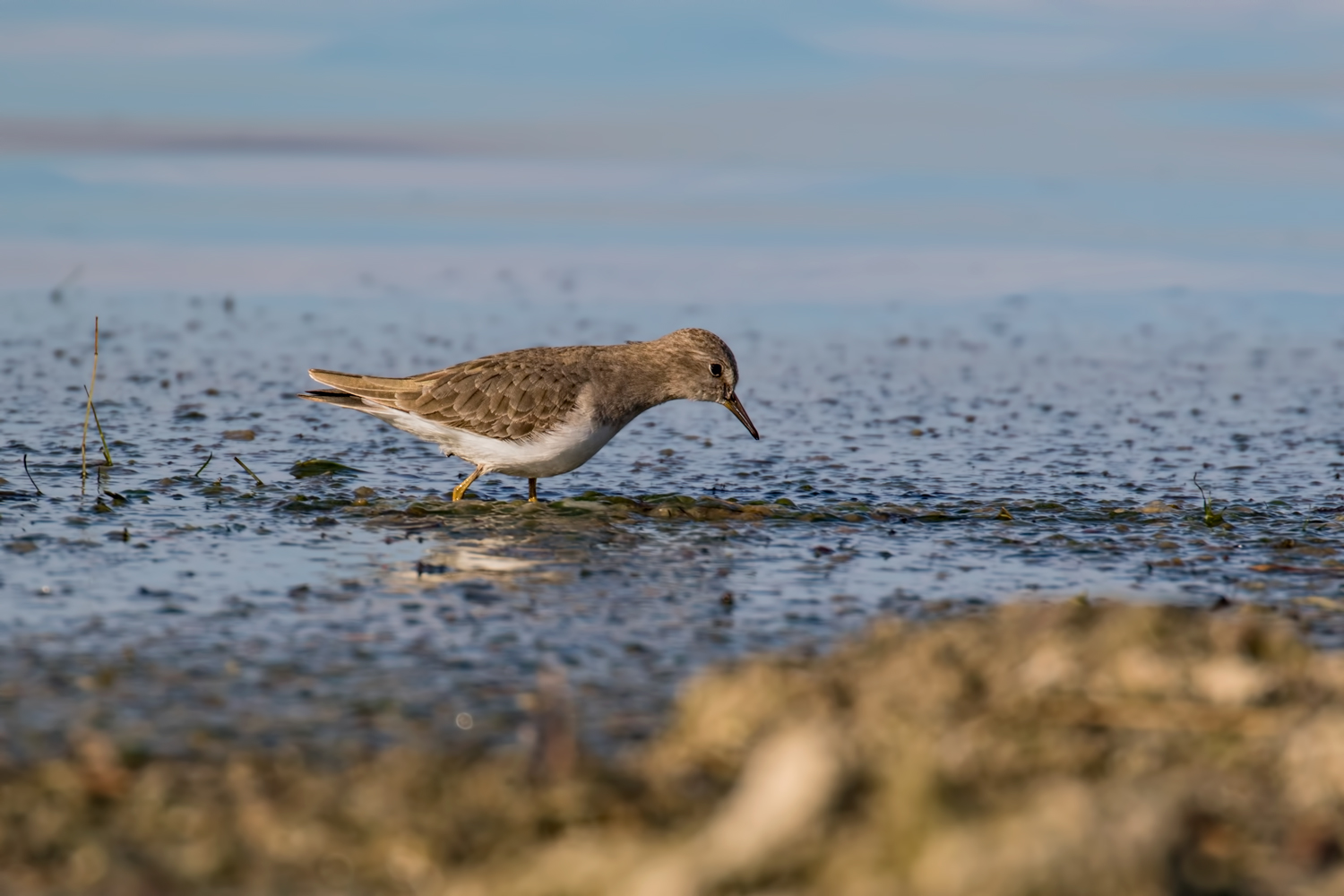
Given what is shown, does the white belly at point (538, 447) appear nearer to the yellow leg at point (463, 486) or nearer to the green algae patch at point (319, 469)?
the yellow leg at point (463, 486)

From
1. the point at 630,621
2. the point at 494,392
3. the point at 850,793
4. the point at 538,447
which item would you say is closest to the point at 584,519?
the point at 538,447

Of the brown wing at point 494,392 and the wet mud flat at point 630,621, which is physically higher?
the brown wing at point 494,392

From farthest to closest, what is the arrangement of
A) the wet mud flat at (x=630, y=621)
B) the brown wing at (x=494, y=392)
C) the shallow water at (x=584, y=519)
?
Result: the brown wing at (x=494, y=392), the shallow water at (x=584, y=519), the wet mud flat at (x=630, y=621)

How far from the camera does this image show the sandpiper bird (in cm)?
1139

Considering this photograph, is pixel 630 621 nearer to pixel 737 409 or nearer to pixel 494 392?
pixel 494 392

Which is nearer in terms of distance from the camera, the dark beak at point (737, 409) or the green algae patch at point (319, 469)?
the green algae patch at point (319, 469)

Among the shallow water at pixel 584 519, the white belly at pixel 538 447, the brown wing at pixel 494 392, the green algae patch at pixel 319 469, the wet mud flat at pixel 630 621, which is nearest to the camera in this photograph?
the wet mud flat at pixel 630 621

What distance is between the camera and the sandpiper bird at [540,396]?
11391mm

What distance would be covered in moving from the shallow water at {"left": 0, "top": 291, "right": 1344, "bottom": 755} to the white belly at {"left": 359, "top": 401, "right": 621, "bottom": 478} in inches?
13.5

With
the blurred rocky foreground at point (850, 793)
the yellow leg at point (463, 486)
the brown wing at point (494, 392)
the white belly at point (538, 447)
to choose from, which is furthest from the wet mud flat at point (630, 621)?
the brown wing at point (494, 392)

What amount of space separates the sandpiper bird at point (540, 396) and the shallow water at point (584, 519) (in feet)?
1.33

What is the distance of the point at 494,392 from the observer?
11.7 m

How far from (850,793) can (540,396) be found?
7292 millimetres

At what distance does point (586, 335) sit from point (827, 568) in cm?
975
